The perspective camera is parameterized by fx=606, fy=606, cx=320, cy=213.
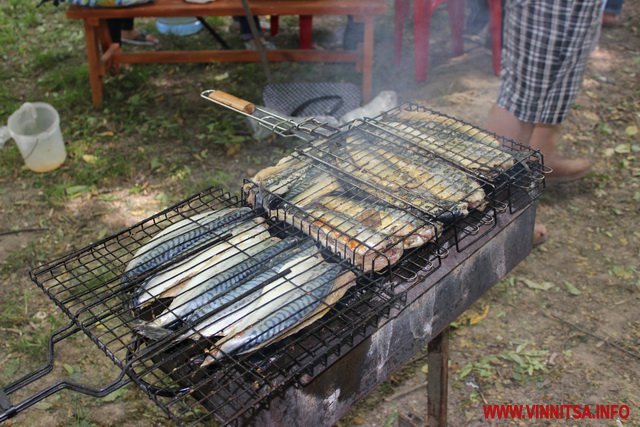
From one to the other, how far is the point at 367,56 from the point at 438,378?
4333 millimetres

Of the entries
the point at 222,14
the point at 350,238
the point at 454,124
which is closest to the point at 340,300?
the point at 350,238

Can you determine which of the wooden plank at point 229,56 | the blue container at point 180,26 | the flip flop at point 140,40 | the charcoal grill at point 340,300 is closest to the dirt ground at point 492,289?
the wooden plank at point 229,56

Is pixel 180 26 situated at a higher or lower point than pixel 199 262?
lower

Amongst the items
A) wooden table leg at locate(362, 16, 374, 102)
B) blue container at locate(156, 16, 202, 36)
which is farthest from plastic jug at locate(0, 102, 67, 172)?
wooden table leg at locate(362, 16, 374, 102)

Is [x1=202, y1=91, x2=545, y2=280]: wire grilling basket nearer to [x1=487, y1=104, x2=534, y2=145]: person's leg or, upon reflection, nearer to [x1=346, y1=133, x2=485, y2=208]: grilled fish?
[x1=346, y1=133, x2=485, y2=208]: grilled fish

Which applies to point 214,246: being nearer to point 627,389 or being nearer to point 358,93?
point 627,389

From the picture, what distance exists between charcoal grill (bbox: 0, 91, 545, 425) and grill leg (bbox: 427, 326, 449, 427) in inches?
0.8

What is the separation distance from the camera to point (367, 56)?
6570 millimetres

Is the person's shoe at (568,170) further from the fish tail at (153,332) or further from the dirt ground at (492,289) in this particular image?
the fish tail at (153,332)

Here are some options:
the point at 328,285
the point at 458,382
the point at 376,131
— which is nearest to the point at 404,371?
the point at 458,382

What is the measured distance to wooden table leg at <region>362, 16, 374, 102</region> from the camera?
21.0 ft

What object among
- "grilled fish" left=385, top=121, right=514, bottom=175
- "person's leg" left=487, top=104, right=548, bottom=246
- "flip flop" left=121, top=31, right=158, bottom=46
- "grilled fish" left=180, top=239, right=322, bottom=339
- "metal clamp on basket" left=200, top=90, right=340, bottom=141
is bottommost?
"flip flop" left=121, top=31, right=158, bottom=46

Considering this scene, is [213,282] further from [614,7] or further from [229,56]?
[614,7]

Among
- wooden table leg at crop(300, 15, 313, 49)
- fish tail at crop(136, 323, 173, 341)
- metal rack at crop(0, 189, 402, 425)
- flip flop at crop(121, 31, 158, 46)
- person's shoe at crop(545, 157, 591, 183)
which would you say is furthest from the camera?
flip flop at crop(121, 31, 158, 46)
